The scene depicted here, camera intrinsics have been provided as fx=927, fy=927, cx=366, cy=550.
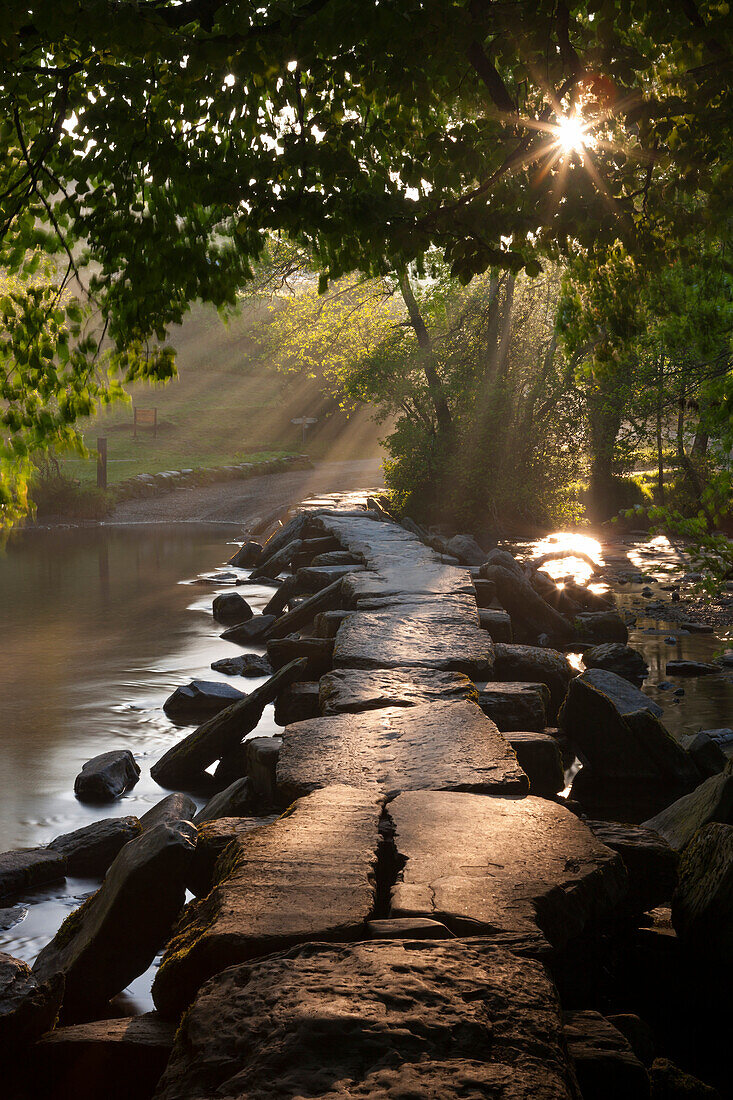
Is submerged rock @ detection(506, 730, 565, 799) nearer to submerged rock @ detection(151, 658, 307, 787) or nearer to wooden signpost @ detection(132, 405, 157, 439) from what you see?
submerged rock @ detection(151, 658, 307, 787)

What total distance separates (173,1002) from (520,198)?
424 centimetres

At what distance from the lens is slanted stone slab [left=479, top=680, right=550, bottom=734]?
6.43 meters

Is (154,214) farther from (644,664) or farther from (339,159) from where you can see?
(644,664)

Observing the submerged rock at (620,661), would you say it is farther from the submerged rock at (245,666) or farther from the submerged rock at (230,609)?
the submerged rock at (230,609)

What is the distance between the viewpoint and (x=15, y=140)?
14.4ft

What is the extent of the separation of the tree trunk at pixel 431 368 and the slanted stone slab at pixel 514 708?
13.6m

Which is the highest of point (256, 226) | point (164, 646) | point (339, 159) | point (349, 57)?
point (349, 57)

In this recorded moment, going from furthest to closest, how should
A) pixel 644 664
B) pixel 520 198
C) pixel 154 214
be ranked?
1. pixel 644 664
2. pixel 520 198
3. pixel 154 214

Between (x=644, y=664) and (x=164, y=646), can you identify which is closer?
(x=644, y=664)

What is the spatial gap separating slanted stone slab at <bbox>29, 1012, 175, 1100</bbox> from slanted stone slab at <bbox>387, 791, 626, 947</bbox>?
861 millimetres

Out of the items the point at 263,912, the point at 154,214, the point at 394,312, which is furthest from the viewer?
the point at 394,312

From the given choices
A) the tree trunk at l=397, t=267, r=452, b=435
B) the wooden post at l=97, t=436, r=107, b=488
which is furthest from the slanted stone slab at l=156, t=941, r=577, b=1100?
the wooden post at l=97, t=436, r=107, b=488

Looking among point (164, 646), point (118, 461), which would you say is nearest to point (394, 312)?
point (164, 646)

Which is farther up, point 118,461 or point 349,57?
point 349,57
